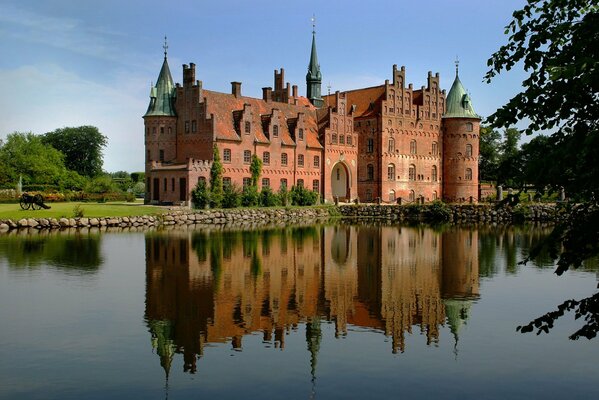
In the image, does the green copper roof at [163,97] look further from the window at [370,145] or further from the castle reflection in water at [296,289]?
the castle reflection in water at [296,289]

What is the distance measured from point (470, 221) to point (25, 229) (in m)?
32.9

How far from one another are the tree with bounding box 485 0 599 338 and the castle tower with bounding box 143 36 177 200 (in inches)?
1872

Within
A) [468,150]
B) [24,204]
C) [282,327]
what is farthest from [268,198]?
[282,327]

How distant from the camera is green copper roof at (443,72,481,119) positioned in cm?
6655

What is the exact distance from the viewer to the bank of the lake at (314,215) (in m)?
40.3

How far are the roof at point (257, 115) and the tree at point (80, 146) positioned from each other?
45.5 meters

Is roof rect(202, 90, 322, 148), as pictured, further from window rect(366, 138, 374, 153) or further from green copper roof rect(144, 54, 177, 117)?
window rect(366, 138, 374, 153)

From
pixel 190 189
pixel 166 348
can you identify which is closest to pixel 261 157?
pixel 190 189

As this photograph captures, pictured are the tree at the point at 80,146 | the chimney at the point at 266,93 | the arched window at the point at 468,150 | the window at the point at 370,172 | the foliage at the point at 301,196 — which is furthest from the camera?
the tree at the point at 80,146

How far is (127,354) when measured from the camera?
1141 cm

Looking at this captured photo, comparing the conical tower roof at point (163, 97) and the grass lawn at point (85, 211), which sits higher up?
the conical tower roof at point (163, 97)

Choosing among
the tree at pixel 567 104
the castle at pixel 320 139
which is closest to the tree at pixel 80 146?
the castle at pixel 320 139

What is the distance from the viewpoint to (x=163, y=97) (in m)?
53.8

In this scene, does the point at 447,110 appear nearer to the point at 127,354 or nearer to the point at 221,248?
the point at 221,248
